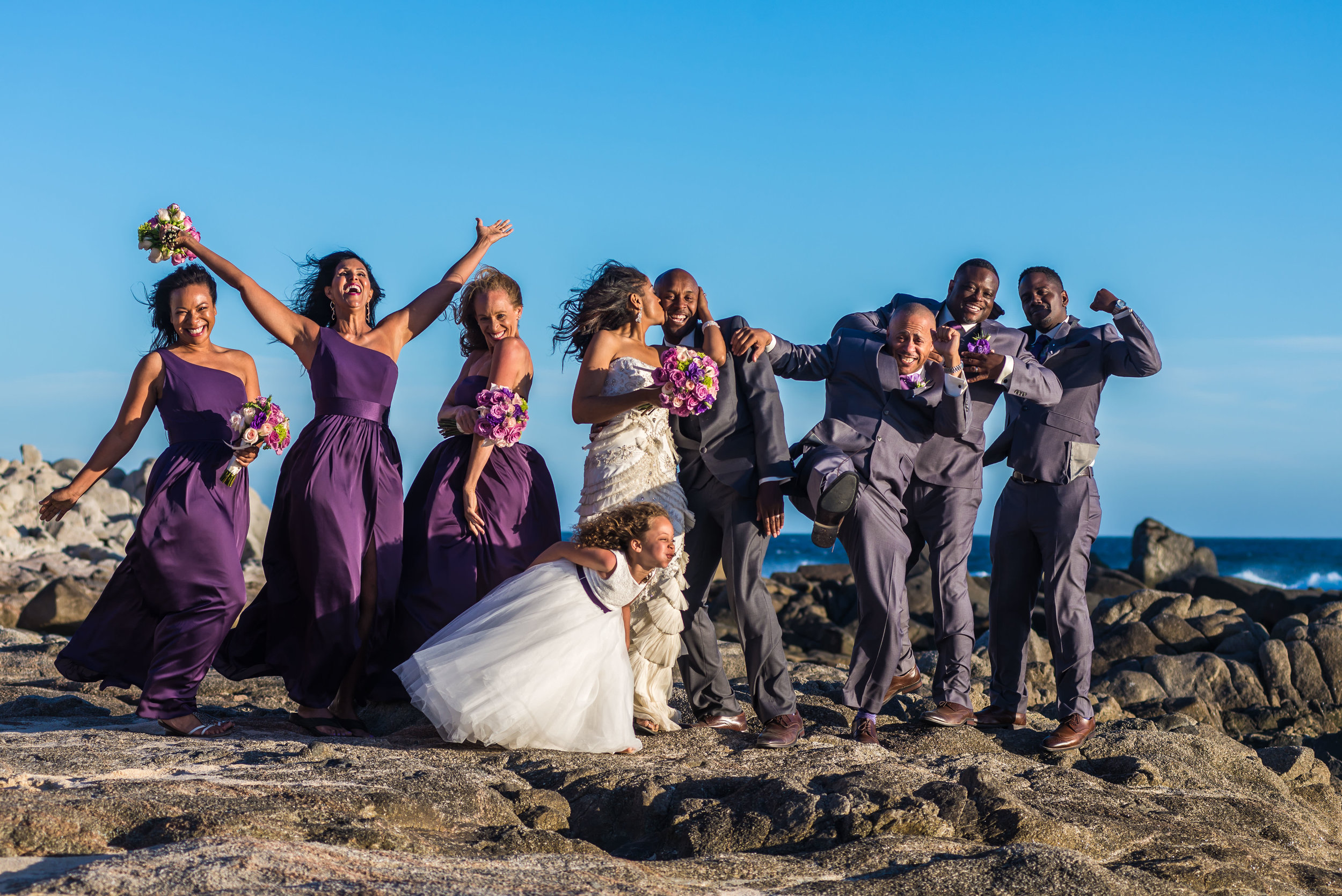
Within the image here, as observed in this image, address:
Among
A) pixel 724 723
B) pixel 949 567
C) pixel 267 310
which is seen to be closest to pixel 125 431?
pixel 267 310

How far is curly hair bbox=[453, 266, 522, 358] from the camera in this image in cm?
627

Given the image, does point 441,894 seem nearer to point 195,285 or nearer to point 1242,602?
point 195,285

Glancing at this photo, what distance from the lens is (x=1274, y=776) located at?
5.71m

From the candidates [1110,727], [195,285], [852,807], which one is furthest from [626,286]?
[1110,727]

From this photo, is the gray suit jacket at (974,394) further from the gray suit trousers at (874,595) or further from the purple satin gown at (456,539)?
the purple satin gown at (456,539)

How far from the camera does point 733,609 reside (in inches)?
225

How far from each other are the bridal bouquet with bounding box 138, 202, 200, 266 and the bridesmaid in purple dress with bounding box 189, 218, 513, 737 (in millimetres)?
64

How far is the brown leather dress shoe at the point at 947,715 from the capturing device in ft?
19.5

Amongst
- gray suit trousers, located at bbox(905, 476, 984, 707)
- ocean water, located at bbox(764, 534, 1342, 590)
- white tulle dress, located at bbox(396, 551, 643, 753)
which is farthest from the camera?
ocean water, located at bbox(764, 534, 1342, 590)

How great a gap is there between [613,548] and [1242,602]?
52.0 feet

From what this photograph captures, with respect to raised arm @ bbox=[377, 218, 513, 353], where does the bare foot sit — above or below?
below

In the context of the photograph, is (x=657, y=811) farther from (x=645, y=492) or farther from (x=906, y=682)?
(x=906, y=682)

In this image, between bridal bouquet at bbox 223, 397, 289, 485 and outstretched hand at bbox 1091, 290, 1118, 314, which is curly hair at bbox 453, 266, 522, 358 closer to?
bridal bouquet at bbox 223, 397, 289, 485

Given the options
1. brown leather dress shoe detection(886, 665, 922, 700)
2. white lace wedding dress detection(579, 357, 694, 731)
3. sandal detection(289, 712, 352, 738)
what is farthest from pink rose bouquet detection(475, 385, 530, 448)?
brown leather dress shoe detection(886, 665, 922, 700)
